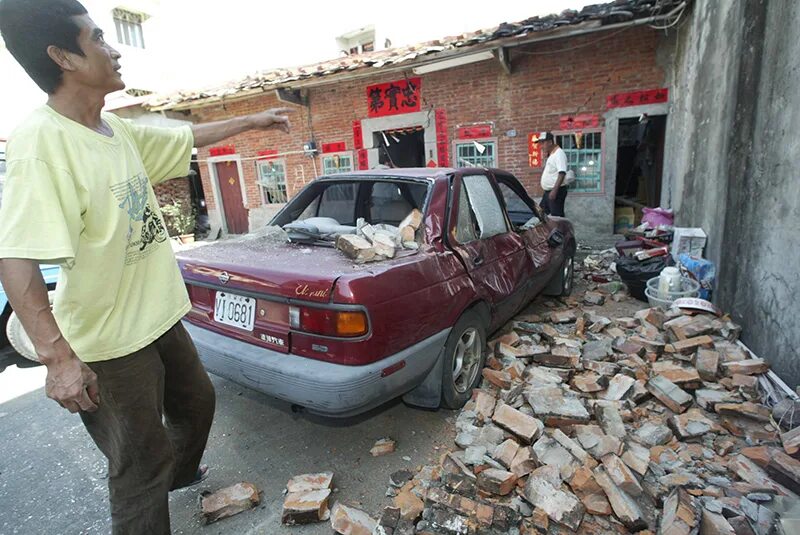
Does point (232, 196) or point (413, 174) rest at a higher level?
point (413, 174)

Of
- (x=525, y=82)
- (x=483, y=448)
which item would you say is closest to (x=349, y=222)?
(x=483, y=448)

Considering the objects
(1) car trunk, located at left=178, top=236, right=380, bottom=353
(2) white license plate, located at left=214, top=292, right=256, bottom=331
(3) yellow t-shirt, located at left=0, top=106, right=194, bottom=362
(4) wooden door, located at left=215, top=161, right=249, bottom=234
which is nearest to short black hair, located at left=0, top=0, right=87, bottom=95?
(3) yellow t-shirt, located at left=0, top=106, right=194, bottom=362

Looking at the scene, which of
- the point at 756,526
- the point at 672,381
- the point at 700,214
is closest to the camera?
the point at 756,526

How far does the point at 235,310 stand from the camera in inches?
97.7

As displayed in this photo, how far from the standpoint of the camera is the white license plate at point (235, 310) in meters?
2.41

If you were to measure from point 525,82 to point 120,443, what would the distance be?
8409 mm

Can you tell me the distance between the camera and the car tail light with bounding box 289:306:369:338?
2.11m

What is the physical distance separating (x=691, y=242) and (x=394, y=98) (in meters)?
6.76

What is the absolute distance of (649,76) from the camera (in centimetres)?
723

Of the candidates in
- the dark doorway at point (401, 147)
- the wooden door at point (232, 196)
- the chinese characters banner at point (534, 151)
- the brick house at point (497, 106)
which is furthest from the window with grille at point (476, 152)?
the wooden door at point (232, 196)

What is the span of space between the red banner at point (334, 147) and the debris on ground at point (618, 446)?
7.96 meters

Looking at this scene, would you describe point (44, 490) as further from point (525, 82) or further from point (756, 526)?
point (525, 82)

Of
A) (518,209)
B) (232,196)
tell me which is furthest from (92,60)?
(232,196)

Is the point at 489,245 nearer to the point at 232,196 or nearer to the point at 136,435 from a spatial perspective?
the point at 136,435
